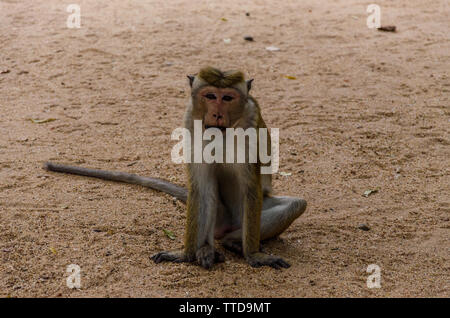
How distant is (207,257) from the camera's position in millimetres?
4254

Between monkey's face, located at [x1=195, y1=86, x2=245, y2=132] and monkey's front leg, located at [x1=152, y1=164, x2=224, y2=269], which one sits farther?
monkey's front leg, located at [x1=152, y1=164, x2=224, y2=269]

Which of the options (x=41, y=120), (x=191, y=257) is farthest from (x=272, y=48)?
(x=191, y=257)

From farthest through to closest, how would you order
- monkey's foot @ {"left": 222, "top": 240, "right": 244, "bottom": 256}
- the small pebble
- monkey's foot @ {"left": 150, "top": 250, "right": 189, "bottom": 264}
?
the small pebble < monkey's foot @ {"left": 222, "top": 240, "right": 244, "bottom": 256} < monkey's foot @ {"left": 150, "top": 250, "right": 189, "bottom": 264}

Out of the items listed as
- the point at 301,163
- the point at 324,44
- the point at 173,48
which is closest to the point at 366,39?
the point at 324,44

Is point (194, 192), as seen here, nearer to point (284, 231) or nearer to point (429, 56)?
point (284, 231)

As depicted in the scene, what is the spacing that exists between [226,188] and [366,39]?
22.5 ft

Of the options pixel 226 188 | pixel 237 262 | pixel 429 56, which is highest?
pixel 429 56

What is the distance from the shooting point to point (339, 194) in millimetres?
5645

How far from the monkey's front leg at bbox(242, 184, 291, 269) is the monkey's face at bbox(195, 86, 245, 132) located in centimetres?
61

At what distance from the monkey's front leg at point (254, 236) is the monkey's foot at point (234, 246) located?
17 cm

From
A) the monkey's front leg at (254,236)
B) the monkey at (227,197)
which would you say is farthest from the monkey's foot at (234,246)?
the monkey's front leg at (254,236)

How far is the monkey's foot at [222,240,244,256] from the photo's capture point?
4496mm

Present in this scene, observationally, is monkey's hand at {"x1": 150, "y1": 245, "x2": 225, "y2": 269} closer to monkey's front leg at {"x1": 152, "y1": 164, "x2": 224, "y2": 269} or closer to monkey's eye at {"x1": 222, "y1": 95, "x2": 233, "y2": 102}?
monkey's front leg at {"x1": 152, "y1": 164, "x2": 224, "y2": 269}

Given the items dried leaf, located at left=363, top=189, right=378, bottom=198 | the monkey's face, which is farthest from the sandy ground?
the monkey's face
